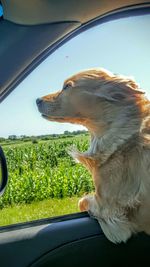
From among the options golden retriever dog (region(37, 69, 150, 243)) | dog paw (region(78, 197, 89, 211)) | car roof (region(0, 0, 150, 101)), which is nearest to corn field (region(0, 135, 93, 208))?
dog paw (region(78, 197, 89, 211))

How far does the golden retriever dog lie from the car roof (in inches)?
7.3

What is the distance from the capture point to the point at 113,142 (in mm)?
1835

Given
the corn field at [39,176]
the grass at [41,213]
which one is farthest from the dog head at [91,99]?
the corn field at [39,176]

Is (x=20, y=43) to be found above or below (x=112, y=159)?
above

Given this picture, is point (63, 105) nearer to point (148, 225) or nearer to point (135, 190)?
point (135, 190)

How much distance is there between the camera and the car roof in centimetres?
176

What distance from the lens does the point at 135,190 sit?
5.91 ft

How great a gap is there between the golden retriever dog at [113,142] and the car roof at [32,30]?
186 mm

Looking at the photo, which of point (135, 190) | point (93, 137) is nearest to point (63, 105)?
point (93, 137)

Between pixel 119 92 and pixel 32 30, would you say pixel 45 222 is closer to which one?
pixel 119 92

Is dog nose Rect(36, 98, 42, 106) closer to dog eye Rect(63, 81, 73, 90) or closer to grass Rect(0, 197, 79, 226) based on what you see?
dog eye Rect(63, 81, 73, 90)

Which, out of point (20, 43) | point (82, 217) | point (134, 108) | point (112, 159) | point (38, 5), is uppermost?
point (38, 5)

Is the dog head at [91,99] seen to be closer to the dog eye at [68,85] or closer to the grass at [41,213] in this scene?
the dog eye at [68,85]

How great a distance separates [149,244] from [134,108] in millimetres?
518
